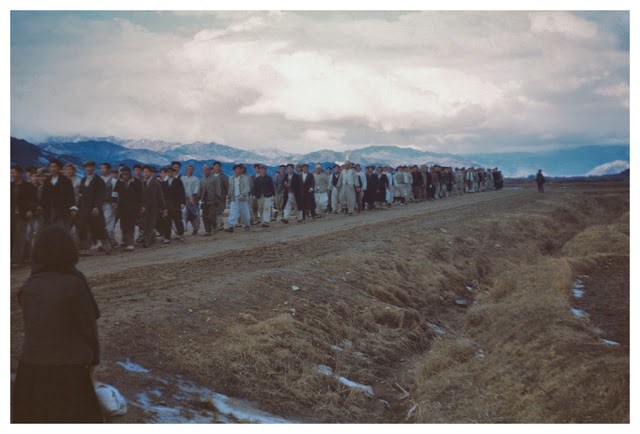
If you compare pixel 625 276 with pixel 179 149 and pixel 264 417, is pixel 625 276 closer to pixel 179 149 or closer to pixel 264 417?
pixel 264 417

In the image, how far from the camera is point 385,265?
1187cm

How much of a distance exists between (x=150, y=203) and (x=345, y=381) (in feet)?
23.4

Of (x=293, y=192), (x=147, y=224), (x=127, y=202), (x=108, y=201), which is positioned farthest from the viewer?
(x=293, y=192)

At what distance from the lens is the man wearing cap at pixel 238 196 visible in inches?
600

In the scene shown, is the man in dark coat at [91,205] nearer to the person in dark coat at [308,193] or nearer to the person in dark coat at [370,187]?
the person in dark coat at [308,193]

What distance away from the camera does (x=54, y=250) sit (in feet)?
12.5

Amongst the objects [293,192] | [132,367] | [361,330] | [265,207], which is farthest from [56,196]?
[293,192]

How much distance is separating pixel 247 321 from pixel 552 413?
3.78 meters

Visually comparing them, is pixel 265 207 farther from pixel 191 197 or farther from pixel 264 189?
pixel 191 197

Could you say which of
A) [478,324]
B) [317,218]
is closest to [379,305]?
[478,324]

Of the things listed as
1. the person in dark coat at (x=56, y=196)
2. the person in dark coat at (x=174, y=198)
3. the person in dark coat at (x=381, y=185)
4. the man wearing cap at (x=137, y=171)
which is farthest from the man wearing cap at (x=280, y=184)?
the person in dark coat at (x=56, y=196)

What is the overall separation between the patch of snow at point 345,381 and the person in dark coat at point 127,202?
20.2 feet

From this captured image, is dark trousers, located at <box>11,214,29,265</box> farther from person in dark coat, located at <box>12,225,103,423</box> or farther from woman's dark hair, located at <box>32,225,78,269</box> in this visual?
woman's dark hair, located at <box>32,225,78,269</box>

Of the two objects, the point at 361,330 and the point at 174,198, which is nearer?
the point at 361,330
